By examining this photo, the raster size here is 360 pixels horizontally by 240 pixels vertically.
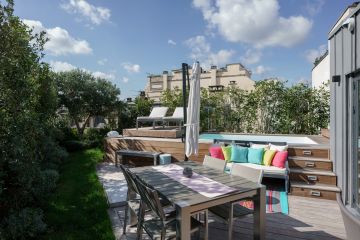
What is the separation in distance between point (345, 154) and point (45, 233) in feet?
18.1

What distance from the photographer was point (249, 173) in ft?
12.1

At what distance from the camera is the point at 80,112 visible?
14.3m

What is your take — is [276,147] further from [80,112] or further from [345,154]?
[80,112]

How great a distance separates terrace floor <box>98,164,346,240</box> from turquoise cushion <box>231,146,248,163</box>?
1.64m

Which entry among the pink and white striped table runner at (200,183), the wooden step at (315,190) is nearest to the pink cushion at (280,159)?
the wooden step at (315,190)

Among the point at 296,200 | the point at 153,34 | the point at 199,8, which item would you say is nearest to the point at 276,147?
the point at 296,200

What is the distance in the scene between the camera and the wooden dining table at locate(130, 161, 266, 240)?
265 cm

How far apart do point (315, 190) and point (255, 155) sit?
5.05 ft

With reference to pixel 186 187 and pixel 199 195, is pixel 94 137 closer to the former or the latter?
pixel 186 187

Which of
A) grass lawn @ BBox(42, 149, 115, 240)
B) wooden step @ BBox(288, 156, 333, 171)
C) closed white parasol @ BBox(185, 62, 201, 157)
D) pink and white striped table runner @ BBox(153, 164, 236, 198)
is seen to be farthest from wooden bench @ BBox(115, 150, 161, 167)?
wooden step @ BBox(288, 156, 333, 171)

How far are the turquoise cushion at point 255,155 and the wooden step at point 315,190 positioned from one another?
0.99 metres

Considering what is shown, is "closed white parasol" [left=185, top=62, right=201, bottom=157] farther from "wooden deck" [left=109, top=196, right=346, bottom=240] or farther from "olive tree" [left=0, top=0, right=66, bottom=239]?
"olive tree" [left=0, top=0, right=66, bottom=239]

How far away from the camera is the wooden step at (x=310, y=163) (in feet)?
18.9

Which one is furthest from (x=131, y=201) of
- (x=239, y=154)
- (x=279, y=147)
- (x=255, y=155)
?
(x=279, y=147)
